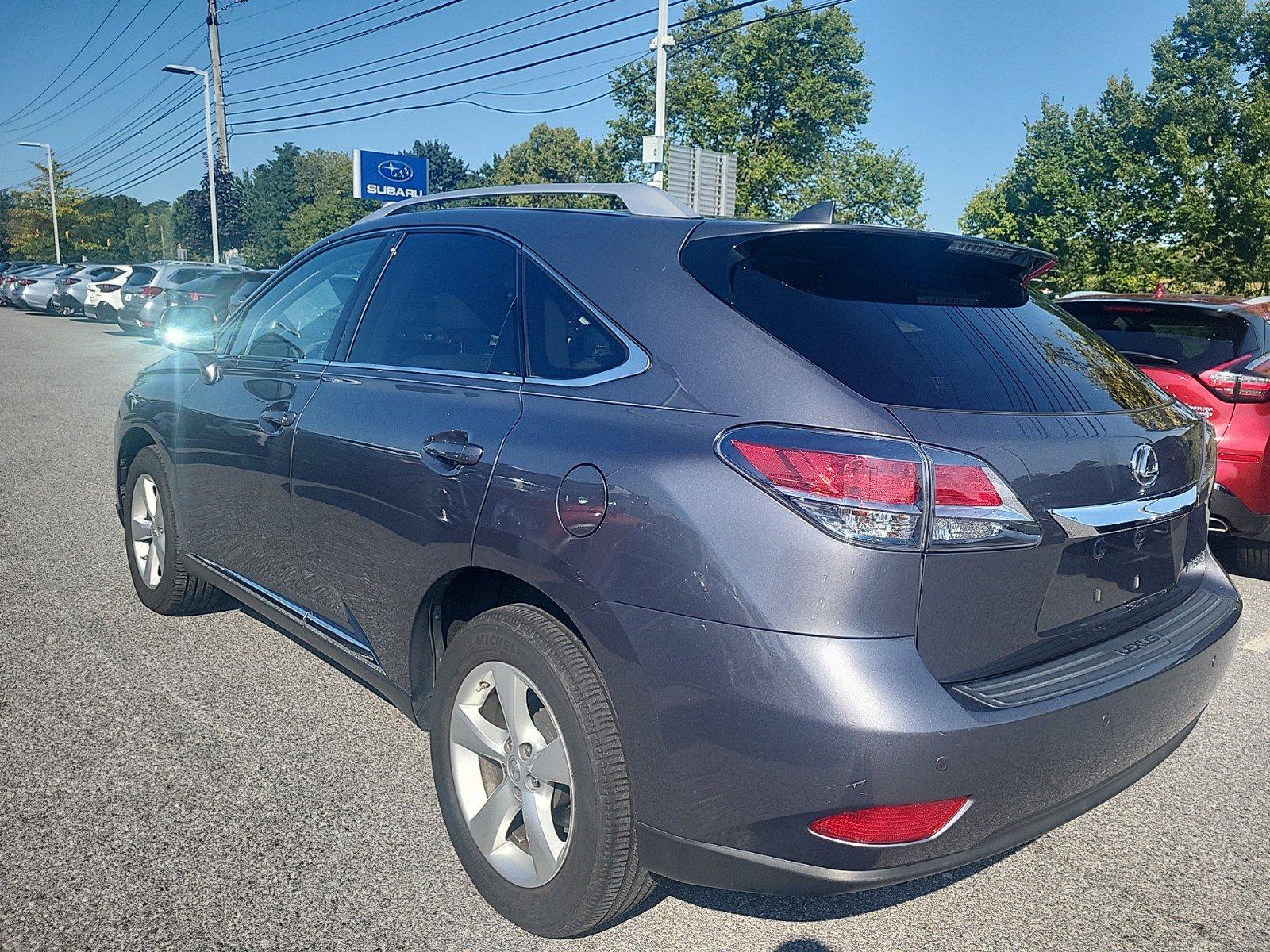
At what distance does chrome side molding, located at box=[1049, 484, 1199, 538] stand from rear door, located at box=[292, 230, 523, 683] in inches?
51.1

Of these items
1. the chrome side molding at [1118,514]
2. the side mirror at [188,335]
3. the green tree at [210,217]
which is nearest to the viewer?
the chrome side molding at [1118,514]

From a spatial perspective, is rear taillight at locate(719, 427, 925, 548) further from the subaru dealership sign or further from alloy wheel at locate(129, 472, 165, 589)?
the subaru dealership sign

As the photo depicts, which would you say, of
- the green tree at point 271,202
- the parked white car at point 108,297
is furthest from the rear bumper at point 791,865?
the green tree at point 271,202

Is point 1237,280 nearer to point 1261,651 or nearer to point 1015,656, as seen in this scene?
point 1261,651

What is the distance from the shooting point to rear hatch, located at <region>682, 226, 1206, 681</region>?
81.0 inches

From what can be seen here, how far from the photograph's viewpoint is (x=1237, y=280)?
1073 inches

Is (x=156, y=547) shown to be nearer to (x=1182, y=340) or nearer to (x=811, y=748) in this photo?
(x=811, y=748)

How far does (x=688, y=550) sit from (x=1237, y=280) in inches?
1190

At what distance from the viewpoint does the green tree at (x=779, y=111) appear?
5316 centimetres

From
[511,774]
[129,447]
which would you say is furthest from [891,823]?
[129,447]

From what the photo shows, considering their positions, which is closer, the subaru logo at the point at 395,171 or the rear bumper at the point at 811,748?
the rear bumper at the point at 811,748

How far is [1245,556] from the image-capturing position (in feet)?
18.9

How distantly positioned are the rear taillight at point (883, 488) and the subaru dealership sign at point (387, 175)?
2123 cm

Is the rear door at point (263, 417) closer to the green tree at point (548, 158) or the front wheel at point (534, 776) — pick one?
the front wheel at point (534, 776)
